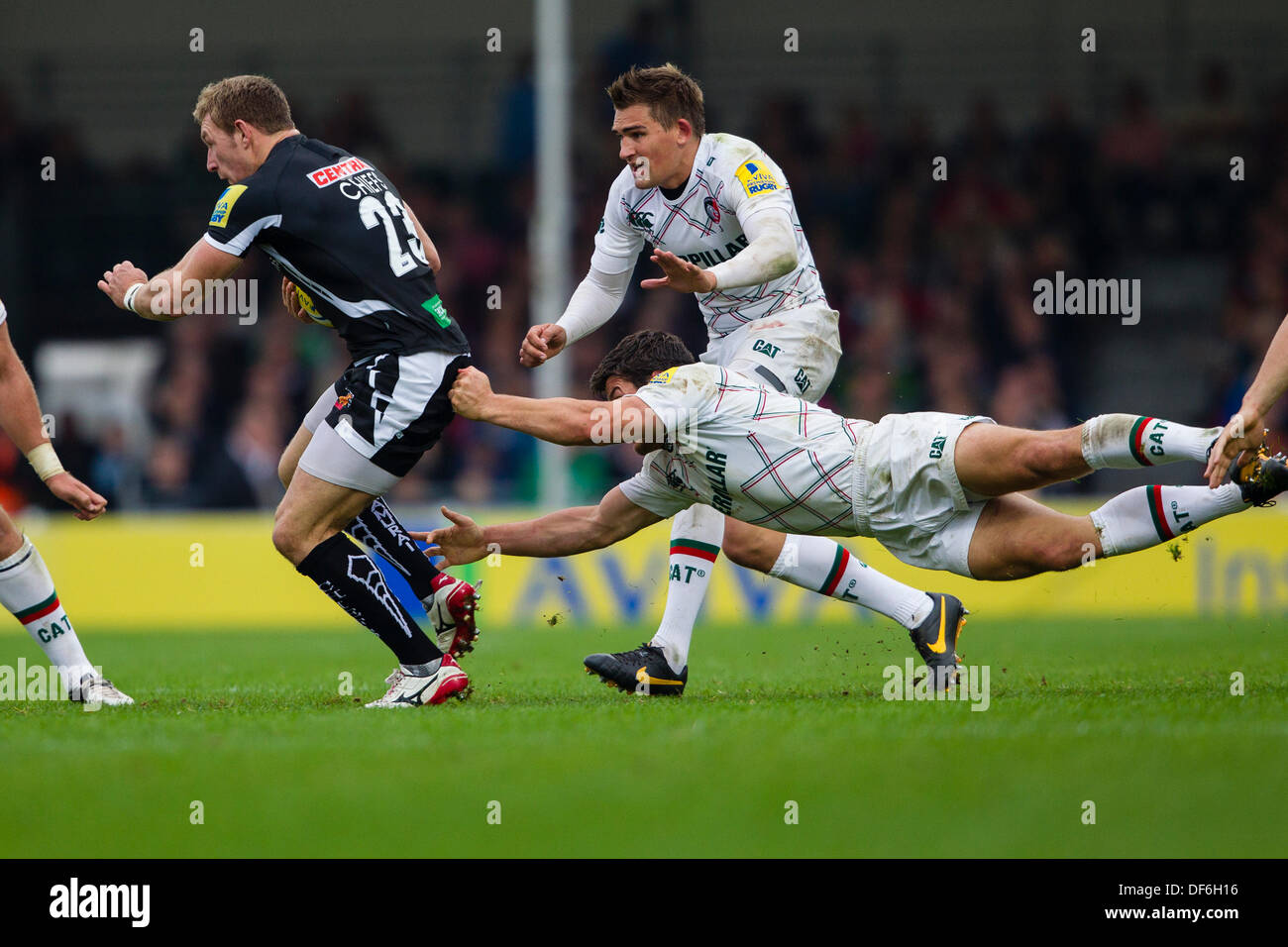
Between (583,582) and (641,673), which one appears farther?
(583,582)

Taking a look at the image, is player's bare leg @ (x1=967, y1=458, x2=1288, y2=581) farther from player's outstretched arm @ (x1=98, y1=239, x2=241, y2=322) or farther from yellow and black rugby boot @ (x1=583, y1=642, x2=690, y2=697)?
player's outstretched arm @ (x1=98, y1=239, x2=241, y2=322)

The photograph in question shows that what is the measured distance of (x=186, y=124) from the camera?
18.4m

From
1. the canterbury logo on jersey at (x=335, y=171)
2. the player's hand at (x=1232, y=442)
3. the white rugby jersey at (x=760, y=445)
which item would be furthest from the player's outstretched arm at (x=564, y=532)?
the player's hand at (x=1232, y=442)

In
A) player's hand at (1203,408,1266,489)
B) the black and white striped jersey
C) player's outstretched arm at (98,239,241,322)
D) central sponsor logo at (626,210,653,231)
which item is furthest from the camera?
central sponsor logo at (626,210,653,231)

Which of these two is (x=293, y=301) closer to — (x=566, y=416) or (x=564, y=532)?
(x=564, y=532)

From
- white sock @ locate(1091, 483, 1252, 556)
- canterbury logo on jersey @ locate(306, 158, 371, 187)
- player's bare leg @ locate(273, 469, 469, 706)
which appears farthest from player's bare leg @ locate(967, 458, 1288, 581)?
canterbury logo on jersey @ locate(306, 158, 371, 187)

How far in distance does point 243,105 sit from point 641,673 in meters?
2.83

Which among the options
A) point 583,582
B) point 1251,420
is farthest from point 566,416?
point 583,582

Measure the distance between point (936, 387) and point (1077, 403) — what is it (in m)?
1.65

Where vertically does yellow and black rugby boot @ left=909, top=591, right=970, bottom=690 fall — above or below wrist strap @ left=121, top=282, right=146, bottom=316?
below

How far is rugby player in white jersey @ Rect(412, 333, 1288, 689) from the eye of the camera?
5516mm

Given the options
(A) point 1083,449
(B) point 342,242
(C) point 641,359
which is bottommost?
(A) point 1083,449

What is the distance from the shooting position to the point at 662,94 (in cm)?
662
